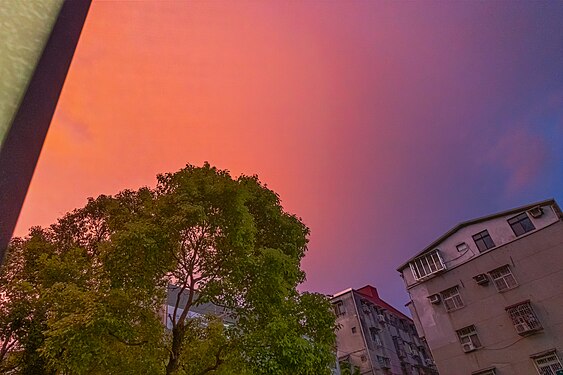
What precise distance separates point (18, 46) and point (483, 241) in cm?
2749

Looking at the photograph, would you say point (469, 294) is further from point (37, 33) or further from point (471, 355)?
point (37, 33)

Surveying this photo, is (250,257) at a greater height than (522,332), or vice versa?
(250,257)

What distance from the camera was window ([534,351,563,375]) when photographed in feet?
61.8

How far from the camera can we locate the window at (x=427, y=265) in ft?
83.3

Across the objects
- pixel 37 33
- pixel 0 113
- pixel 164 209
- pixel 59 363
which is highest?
pixel 164 209

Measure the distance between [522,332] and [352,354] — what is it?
16507 mm

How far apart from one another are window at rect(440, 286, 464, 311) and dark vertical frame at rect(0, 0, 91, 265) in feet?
87.8

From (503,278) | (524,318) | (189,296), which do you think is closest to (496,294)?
(503,278)

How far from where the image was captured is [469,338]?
22.3 m

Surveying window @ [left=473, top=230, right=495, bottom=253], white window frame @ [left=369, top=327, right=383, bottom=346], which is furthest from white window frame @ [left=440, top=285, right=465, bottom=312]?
white window frame @ [left=369, top=327, right=383, bottom=346]

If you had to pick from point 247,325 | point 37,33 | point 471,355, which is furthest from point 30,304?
point 471,355

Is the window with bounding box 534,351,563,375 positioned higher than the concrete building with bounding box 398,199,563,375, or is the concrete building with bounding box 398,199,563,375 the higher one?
the concrete building with bounding box 398,199,563,375

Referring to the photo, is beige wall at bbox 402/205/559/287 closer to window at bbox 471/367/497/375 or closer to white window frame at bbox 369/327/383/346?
window at bbox 471/367/497/375

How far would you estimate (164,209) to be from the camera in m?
8.80
